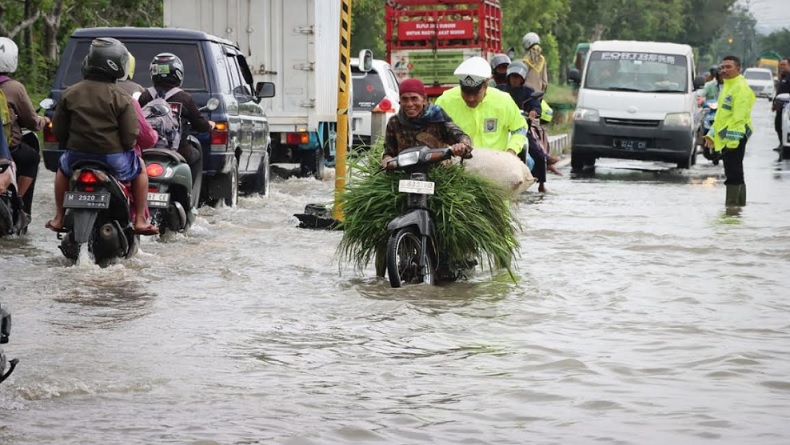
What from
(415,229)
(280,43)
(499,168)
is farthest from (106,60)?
(280,43)

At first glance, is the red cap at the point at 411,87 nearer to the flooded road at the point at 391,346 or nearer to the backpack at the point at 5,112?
the flooded road at the point at 391,346

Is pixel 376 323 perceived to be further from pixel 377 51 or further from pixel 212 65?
pixel 377 51

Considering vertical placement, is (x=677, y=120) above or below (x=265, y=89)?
below

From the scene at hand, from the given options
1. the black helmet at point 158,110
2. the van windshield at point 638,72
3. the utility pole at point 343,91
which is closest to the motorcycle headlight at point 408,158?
the black helmet at point 158,110

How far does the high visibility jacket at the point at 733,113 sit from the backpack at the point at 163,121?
681 centimetres

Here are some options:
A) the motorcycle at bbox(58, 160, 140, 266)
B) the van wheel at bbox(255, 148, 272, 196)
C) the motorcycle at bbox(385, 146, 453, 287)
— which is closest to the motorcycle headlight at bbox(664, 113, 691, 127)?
the van wheel at bbox(255, 148, 272, 196)

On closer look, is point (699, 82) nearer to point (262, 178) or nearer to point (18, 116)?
point (262, 178)

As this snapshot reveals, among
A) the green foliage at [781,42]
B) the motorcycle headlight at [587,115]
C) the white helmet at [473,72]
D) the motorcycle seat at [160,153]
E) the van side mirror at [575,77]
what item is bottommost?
the motorcycle headlight at [587,115]

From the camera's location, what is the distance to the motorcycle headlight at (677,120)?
23203mm

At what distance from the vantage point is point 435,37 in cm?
3131

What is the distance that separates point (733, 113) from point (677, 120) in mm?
6712

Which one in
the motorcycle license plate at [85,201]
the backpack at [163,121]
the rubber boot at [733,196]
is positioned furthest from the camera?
the rubber boot at [733,196]

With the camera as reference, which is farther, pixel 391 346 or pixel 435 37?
pixel 435 37

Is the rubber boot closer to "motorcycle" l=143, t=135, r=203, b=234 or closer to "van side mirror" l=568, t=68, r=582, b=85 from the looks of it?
"motorcycle" l=143, t=135, r=203, b=234
